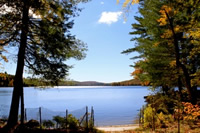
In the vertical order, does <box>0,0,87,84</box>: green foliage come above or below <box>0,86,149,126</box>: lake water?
above

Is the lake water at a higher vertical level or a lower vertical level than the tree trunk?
lower

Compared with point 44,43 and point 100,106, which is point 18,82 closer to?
point 44,43

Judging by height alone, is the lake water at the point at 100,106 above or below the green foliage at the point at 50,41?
below

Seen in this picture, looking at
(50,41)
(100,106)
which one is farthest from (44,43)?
(100,106)

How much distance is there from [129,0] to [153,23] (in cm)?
1132

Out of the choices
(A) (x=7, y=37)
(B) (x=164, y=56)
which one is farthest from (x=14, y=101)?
(B) (x=164, y=56)

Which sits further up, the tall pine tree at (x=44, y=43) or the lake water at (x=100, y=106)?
the tall pine tree at (x=44, y=43)

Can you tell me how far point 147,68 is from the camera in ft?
56.0

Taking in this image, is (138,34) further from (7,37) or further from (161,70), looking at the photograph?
(7,37)

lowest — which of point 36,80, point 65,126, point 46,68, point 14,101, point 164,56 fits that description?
point 65,126

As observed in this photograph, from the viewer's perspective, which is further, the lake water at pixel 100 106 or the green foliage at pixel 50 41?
the lake water at pixel 100 106

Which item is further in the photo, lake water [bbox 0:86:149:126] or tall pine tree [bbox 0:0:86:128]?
lake water [bbox 0:86:149:126]

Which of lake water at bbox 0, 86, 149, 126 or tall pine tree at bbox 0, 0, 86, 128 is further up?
tall pine tree at bbox 0, 0, 86, 128

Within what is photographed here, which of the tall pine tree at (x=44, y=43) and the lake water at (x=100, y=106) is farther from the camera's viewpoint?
the lake water at (x=100, y=106)
